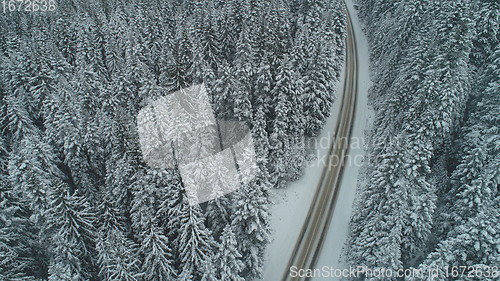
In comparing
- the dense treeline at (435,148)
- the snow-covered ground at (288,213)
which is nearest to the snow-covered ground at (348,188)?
the dense treeline at (435,148)

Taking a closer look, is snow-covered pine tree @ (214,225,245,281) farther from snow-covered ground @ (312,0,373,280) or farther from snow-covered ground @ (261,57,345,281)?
snow-covered ground @ (312,0,373,280)

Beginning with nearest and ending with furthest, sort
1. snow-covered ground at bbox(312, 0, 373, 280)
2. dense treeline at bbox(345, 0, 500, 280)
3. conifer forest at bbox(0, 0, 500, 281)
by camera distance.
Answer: dense treeline at bbox(345, 0, 500, 280)
conifer forest at bbox(0, 0, 500, 281)
snow-covered ground at bbox(312, 0, 373, 280)

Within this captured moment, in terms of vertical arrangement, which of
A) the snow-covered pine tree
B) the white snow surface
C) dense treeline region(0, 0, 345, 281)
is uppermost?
dense treeline region(0, 0, 345, 281)

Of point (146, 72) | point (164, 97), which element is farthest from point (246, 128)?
point (146, 72)

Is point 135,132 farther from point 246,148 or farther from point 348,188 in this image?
point 348,188

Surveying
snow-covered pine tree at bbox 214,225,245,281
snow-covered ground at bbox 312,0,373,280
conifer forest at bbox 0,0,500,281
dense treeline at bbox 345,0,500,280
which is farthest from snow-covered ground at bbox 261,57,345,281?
snow-covered pine tree at bbox 214,225,245,281

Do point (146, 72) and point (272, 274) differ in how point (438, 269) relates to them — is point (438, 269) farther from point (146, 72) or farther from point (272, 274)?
point (146, 72)

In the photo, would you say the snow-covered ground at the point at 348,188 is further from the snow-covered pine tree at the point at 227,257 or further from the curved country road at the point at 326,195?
the snow-covered pine tree at the point at 227,257

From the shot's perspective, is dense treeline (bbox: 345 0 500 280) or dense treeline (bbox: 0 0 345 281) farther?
dense treeline (bbox: 0 0 345 281)
